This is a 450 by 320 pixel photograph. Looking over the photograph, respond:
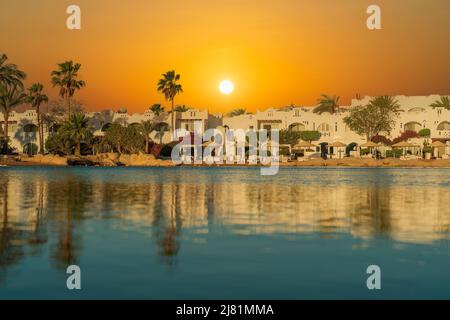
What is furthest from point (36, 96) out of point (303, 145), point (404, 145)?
point (404, 145)

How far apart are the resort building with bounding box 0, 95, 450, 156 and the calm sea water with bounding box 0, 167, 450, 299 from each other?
68.0 m

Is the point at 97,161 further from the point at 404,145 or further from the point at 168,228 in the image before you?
the point at 168,228

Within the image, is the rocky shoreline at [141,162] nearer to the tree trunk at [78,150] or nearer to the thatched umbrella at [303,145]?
the tree trunk at [78,150]

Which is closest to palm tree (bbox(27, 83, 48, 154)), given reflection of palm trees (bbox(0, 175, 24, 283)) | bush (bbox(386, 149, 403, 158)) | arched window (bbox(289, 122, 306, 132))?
arched window (bbox(289, 122, 306, 132))

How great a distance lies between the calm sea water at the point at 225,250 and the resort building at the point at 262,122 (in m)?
68.0

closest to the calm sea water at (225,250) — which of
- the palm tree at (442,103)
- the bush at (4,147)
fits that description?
the bush at (4,147)

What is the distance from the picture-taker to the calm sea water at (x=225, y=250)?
9.45m

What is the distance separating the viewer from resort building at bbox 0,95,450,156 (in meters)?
89.3

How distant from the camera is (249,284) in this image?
9.75m

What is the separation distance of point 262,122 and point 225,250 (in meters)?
82.2

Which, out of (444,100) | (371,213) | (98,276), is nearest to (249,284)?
(98,276)

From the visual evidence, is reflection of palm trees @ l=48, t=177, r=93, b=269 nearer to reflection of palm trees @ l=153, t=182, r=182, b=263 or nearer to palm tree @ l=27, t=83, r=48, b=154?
reflection of palm trees @ l=153, t=182, r=182, b=263

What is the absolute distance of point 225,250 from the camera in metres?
12.9
